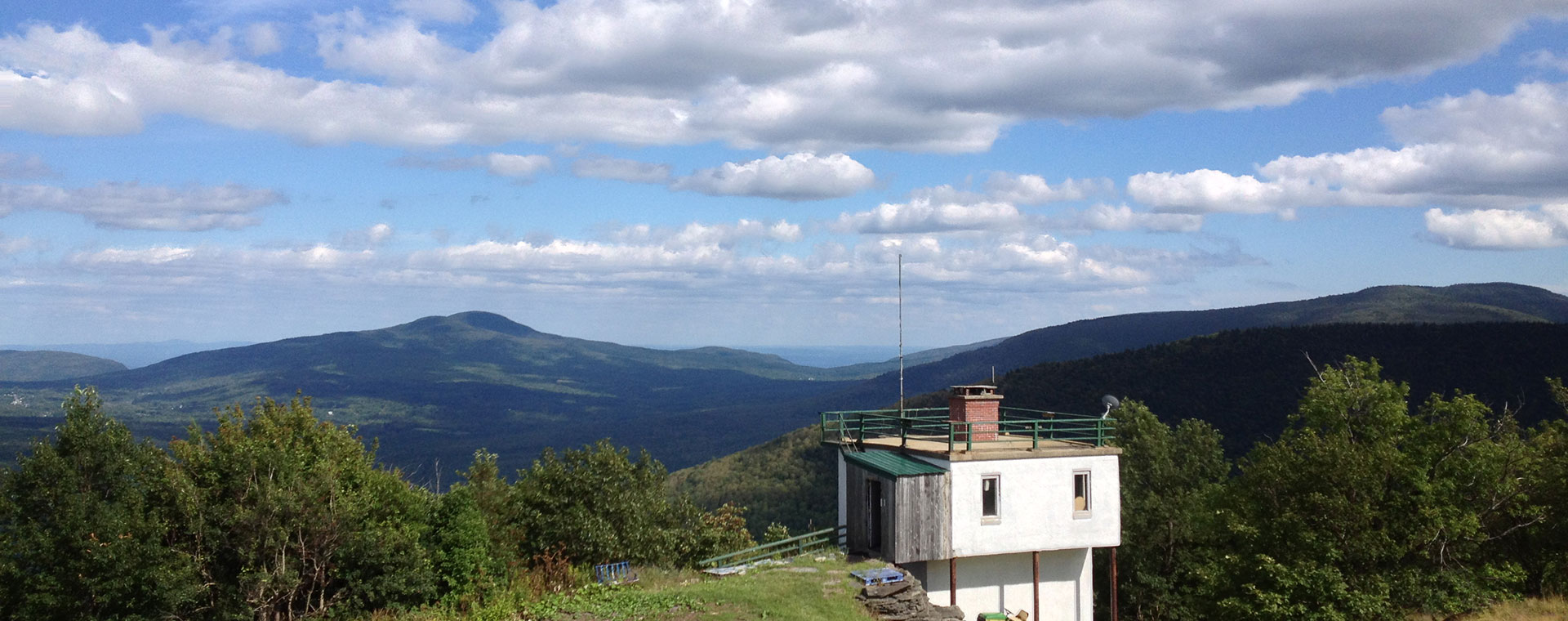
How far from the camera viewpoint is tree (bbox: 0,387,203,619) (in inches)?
851

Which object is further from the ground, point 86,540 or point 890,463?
point 890,463

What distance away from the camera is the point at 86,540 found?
21.8 metres

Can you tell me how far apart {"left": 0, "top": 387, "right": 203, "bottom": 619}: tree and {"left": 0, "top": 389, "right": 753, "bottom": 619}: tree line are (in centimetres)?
3

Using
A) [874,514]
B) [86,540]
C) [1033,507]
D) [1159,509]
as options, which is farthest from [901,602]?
[1159,509]

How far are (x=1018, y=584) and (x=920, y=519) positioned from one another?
4501mm

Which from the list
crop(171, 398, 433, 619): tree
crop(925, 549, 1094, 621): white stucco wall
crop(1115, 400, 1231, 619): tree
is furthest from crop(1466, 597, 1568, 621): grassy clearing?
crop(171, 398, 433, 619): tree

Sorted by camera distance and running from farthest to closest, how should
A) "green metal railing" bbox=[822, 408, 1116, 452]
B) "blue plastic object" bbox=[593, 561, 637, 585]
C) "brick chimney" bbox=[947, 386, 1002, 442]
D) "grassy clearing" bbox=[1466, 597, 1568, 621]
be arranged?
"brick chimney" bbox=[947, 386, 1002, 442] → "green metal railing" bbox=[822, 408, 1116, 452] → "blue plastic object" bbox=[593, 561, 637, 585] → "grassy clearing" bbox=[1466, 597, 1568, 621]

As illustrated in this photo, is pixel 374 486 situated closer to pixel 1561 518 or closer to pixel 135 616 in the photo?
pixel 135 616

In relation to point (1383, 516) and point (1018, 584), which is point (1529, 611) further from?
point (1018, 584)

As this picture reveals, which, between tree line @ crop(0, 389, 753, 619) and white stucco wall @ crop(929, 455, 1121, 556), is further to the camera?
white stucco wall @ crop(929, 455, 1121, 556)

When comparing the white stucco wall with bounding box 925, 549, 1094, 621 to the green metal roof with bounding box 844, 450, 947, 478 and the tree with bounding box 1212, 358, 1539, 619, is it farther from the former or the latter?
the tree with bounding box 1212, 358, 1539, 619

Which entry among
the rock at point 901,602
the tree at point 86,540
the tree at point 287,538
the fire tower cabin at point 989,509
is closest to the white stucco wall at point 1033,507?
the fire tower cabin at point 989,509

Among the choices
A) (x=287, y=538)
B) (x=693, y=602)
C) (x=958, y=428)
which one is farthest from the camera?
(x=958, y=428)

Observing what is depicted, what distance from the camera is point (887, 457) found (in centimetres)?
2672
